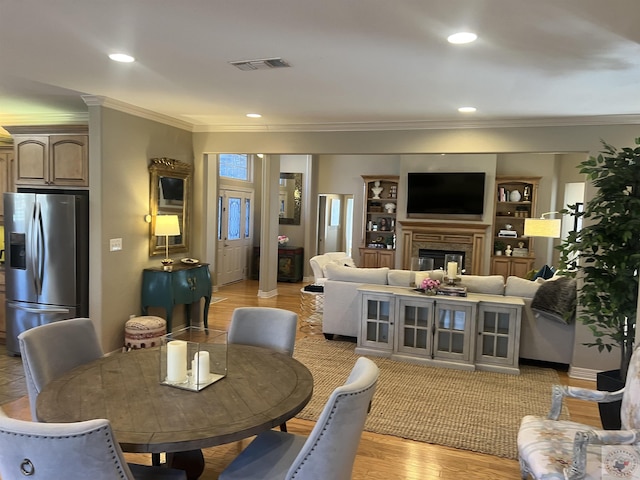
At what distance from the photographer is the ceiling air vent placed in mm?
3021

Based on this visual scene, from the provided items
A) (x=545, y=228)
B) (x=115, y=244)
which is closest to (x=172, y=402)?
(x=115, y=244)

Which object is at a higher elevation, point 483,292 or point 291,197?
point 291,197

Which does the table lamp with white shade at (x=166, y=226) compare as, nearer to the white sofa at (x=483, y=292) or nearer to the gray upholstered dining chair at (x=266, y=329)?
the white sofa at (x=483, y=292)

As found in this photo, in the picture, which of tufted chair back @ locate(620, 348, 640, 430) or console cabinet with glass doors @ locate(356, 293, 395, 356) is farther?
console cabinet with glass doors @ locate(356, 293, 395, 356)

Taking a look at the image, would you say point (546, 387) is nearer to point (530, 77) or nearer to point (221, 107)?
point (530, 77)

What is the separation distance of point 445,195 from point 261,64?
6.31m

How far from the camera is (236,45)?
274cm

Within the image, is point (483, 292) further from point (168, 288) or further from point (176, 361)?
point (176, 361)

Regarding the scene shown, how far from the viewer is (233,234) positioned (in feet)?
31.0

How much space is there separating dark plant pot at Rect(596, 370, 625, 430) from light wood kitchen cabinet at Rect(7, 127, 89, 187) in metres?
4.58

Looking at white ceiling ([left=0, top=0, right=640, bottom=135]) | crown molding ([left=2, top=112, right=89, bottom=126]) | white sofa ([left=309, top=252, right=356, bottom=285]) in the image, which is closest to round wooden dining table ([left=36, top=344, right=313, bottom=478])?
white ceiling ([left=0, top=0, right=640, bottom=135])

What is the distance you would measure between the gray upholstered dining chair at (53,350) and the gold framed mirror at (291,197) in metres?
7.41

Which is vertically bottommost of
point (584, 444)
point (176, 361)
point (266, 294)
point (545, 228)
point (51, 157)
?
point (266, 294)

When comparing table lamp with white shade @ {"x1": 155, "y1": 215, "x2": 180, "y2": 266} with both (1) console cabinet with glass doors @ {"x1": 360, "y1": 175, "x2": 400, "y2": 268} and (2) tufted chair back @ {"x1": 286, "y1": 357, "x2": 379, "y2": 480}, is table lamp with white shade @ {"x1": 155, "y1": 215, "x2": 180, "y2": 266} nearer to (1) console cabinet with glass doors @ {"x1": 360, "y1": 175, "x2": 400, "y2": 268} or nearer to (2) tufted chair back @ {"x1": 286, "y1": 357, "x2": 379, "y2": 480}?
(2) tufted chair back @ {"x1": 286, "y1": 357, "x2": 379, "y2": 480}
